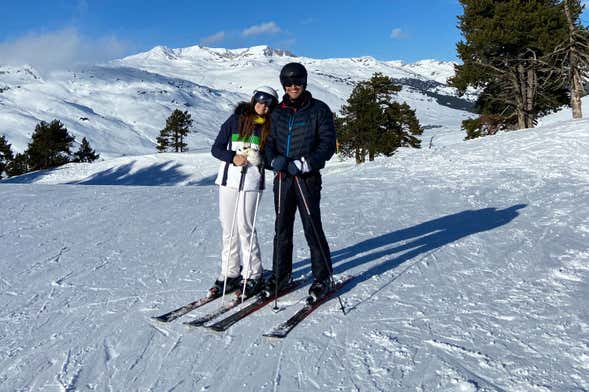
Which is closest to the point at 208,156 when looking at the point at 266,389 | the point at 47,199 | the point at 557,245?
the point at 47,199

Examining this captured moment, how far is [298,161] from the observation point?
457 cm

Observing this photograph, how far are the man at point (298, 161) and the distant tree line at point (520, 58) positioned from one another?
919 inches

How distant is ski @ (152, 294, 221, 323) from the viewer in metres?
4.45

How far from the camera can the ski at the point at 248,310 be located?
4.22 meters

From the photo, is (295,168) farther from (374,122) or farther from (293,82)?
(374,122)

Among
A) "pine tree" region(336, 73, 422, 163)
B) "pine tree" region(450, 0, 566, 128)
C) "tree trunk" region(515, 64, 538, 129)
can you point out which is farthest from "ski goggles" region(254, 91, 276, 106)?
"pine tree" region(336, 73, 422, 163)

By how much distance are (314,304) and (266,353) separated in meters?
0.99

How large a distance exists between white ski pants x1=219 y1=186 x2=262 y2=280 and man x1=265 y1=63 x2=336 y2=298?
0.75 ft

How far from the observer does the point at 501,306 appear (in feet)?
15.6

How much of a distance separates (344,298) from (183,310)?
5.39 feet

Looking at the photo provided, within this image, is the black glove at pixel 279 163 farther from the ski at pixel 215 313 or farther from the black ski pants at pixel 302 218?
the ski at pixel 215 313

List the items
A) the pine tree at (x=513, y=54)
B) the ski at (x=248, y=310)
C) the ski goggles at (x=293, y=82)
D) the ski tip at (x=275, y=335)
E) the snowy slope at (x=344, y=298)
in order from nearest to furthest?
the snowy slope at (x=344, y=298) < the ski tip at (x=275, y=335) < the ski at (x=248, y=310) < the ski goggles at (x=293, y=82) < the pine tree at (x=513, y=54)

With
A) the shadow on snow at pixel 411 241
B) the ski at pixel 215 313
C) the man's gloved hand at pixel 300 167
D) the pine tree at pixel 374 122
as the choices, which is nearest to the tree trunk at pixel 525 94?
the pine tree at pixel 374 122

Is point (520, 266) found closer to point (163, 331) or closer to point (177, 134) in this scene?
point (163, 331)
